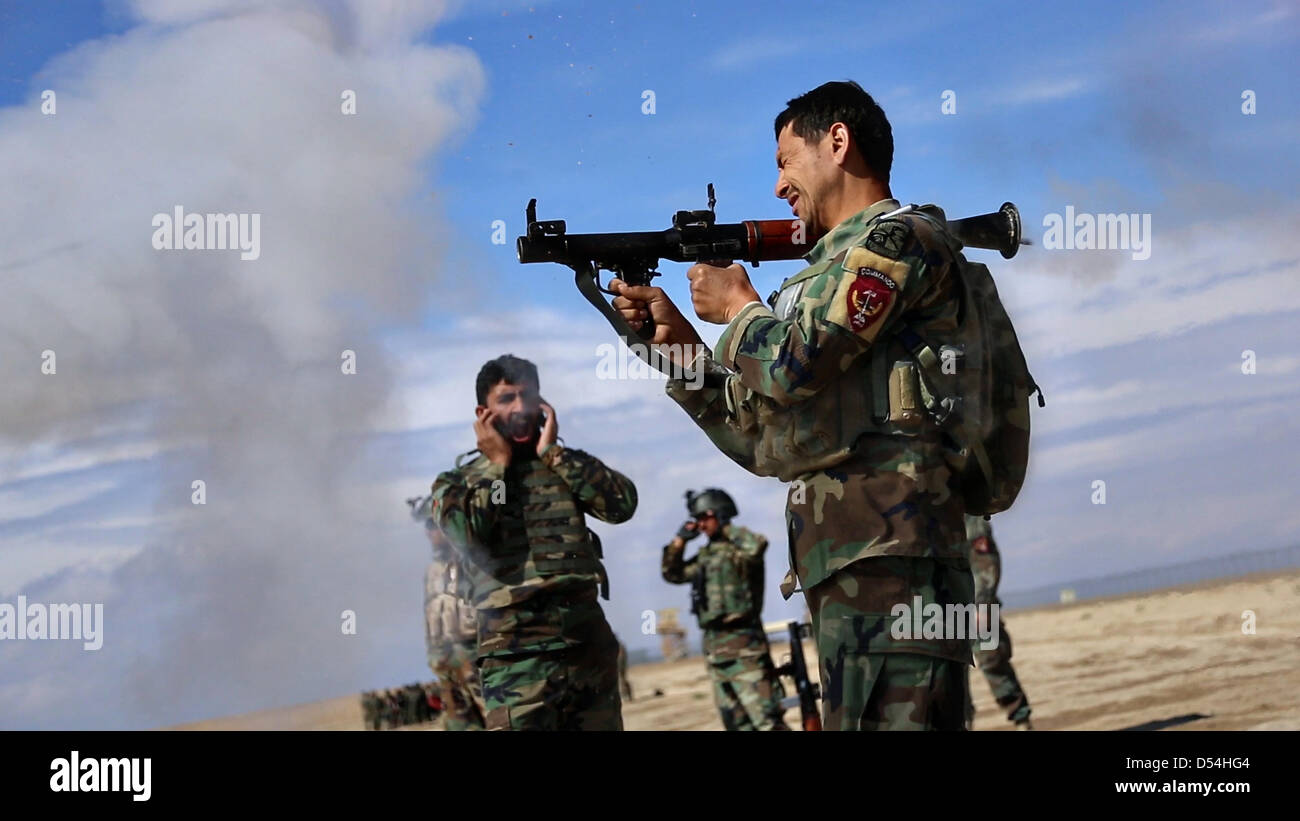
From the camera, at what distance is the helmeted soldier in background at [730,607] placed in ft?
42.9

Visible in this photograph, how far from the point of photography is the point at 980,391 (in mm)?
3855

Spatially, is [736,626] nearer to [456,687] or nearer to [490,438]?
[456,687]

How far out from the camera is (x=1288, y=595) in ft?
70.1

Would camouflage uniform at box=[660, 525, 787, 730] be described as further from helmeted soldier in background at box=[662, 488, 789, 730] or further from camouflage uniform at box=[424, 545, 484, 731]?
camouflage uniform at box=[424, 545, 484, 731]

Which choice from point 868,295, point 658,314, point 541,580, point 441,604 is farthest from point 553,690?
point 441,604

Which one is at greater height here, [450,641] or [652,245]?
[652,245]

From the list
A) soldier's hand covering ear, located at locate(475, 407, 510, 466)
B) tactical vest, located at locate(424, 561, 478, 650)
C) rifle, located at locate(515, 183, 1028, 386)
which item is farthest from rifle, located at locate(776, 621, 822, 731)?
rifle, located at locate(515, 183, 1028, 386)

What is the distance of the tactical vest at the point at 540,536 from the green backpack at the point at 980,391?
11.0 feet

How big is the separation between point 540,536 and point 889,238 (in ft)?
12.5

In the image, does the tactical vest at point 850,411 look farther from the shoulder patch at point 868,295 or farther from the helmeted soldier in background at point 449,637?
the helmeted soldier in background at point 449,637

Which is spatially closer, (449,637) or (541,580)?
(541,580)
